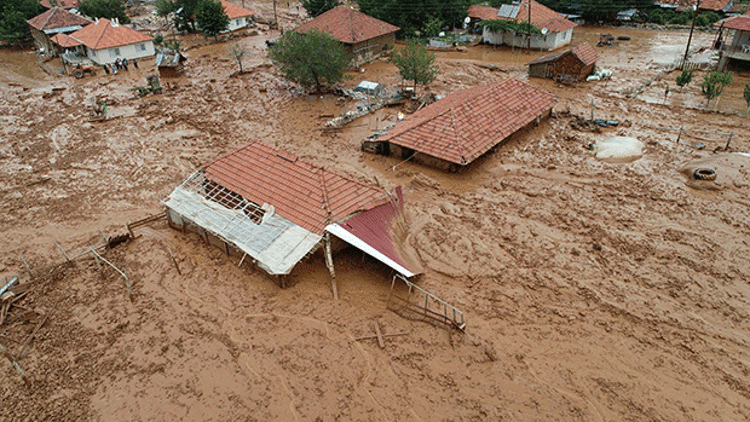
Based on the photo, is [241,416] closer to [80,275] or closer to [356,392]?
[356,392]

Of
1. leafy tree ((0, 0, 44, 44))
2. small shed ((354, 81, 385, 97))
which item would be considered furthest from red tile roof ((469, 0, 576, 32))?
leafy tree ((0, 0, 44, 44))

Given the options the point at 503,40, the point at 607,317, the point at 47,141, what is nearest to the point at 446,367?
Result: the point at 607,317

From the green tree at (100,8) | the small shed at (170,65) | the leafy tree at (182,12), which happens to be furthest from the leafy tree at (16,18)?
the small shed at (170,65)

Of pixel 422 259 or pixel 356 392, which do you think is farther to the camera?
pixel 422 259

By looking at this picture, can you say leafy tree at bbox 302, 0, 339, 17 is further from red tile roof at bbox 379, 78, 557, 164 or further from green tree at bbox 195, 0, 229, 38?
red tile roof at bbox 379, 78, 557, 164

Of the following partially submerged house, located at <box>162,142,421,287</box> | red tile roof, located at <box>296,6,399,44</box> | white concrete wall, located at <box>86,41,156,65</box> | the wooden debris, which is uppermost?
red tile roof, located at <box>296,6,399,44</box>

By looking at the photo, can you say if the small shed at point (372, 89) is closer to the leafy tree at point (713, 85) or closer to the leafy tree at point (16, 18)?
the leafy tree at point (713, 85)

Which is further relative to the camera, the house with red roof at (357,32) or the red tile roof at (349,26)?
the red tile roof at (349,26)
